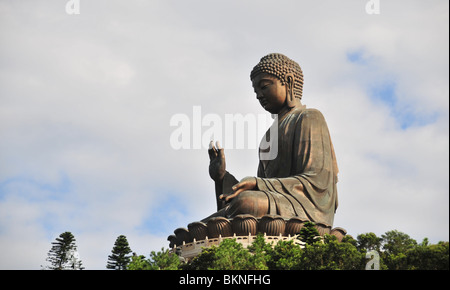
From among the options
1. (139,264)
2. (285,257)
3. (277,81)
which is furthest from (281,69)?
(139,264)

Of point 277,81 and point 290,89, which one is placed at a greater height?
point 277,81

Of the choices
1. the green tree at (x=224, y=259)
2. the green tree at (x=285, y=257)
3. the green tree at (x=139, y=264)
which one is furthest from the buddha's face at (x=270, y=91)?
the green tree at (x=139, y=264)

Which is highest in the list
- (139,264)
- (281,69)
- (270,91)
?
(281,69)

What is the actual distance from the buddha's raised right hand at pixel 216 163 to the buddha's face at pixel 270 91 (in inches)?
84.1

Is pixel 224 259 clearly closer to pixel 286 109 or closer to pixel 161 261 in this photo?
pixel 161 261

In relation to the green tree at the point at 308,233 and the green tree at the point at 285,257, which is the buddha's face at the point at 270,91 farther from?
the green tree at the point at 285,257

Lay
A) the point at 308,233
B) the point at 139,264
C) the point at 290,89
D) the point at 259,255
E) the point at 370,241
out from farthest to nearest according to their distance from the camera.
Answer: the point at 290,89 < the point at 370,241 < the point at 308,233 < the point at 259,255 < the point at 139,264

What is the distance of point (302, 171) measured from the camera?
672 inches

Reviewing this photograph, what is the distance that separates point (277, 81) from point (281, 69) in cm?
31

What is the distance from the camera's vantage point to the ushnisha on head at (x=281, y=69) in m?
18.2
